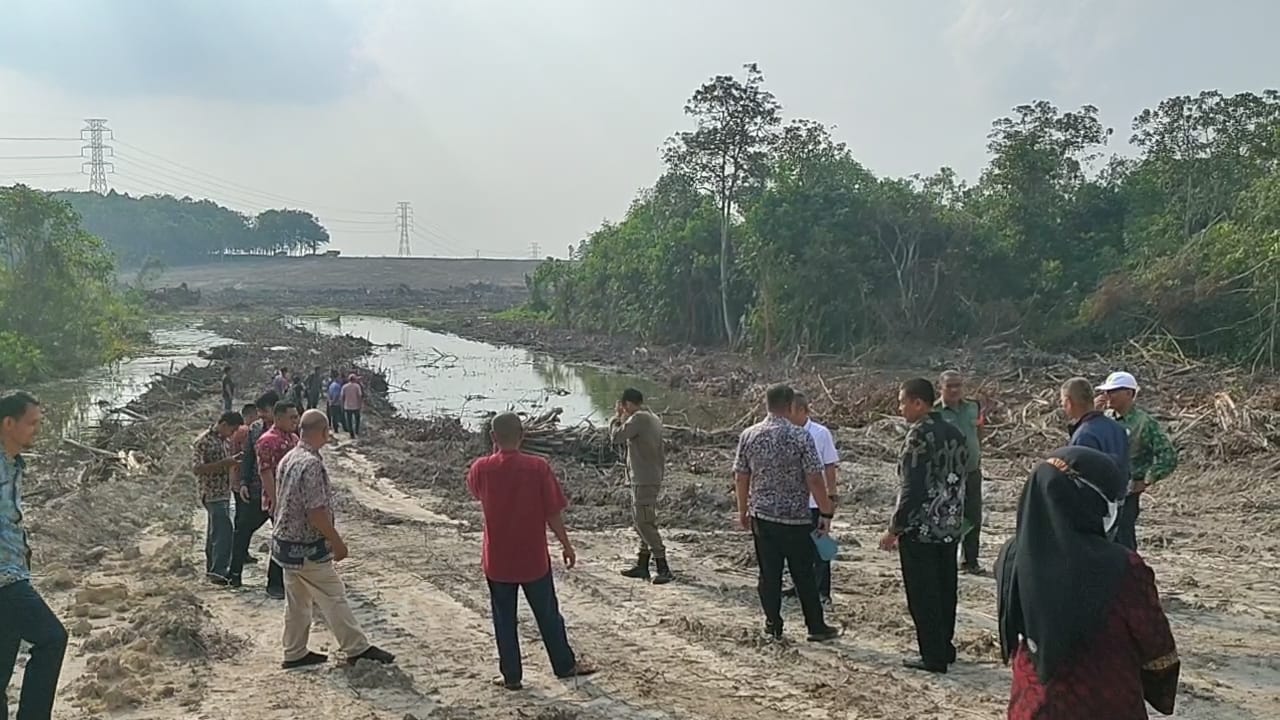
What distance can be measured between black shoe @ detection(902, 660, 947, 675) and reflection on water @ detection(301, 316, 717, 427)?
1817cm

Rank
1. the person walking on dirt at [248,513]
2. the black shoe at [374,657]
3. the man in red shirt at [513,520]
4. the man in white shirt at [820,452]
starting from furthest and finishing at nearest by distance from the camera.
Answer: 1. the person walking on dirt at [248,513]
2. the man in white shirt at [820,452]
3. the black shoe at [374,657]
4. the man in red shirt at [513,520]

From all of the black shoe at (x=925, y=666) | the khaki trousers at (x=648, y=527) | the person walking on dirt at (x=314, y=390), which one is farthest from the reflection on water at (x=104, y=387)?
the black shoe at (x=925, y=666)

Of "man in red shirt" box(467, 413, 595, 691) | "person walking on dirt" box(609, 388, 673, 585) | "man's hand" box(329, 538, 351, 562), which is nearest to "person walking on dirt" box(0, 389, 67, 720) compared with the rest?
"man's hand" box(329, 538, 351, 562)

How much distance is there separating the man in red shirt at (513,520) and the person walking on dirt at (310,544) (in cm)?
103

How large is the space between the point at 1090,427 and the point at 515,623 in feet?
12.1

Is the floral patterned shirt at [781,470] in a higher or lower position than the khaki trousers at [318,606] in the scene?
higher

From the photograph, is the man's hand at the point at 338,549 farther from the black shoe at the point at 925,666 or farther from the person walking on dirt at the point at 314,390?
the person walking on dirt at the point at 314,390

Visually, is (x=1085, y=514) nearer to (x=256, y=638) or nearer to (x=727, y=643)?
(x=727, y=643)

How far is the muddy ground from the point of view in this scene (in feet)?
20.2

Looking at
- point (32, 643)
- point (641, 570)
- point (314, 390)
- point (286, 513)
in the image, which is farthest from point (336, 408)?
point (32, 643)

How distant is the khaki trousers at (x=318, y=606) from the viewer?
6.66 metres

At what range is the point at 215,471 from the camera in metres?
9.23

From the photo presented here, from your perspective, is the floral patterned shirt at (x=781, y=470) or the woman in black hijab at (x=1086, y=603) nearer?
the woman in black hijab at (x=1086, y=603)

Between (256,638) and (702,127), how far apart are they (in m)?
39.4
